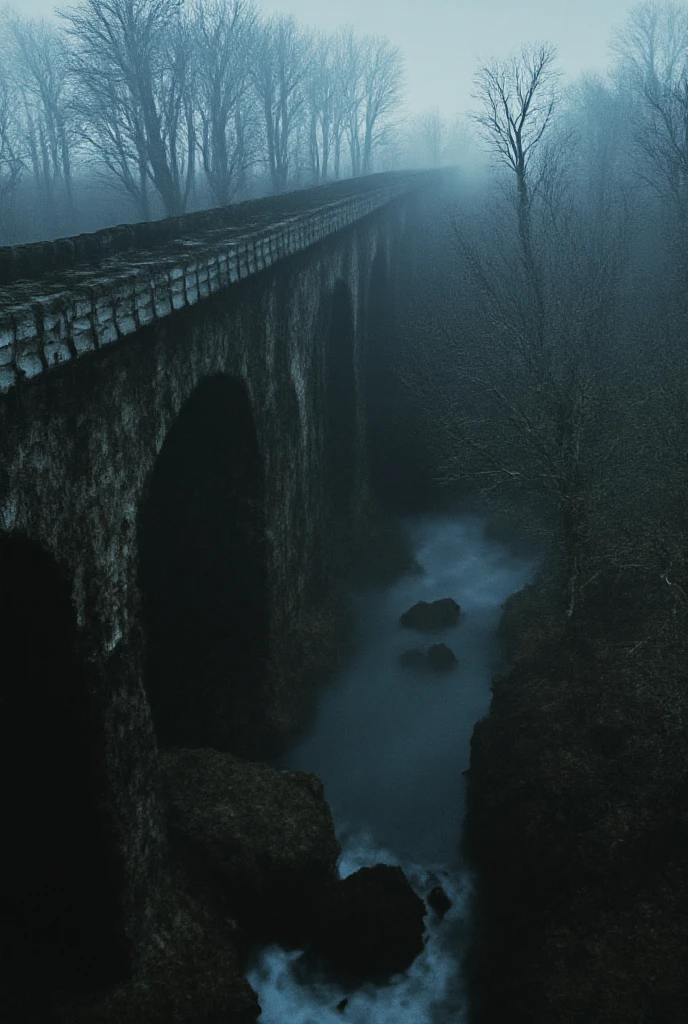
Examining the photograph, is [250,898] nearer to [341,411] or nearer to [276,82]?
[341,411]

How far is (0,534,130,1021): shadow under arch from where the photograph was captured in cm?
502

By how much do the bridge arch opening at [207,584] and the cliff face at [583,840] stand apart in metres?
3.02

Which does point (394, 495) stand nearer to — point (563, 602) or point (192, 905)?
point (563, 602)

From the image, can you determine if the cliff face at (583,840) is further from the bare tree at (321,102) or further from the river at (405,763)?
the bare tree at (321,102)

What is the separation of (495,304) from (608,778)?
959 centimetres

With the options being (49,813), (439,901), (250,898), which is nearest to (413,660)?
(439,901)

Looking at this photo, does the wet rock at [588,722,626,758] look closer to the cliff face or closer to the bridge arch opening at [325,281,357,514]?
the cliff face

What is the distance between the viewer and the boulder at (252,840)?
7.45 meters

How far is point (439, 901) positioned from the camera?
26.2 ft

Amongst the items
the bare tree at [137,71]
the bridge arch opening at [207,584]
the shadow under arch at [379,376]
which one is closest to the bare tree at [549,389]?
the shadow under arch at [379,376]

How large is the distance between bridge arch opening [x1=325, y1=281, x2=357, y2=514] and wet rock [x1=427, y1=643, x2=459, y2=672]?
14.8 ft

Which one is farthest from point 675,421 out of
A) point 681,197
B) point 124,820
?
point 681,197

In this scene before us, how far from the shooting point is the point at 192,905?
6930mm

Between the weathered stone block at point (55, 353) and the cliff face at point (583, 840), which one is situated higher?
the weathered stone block at point (55, 353)
